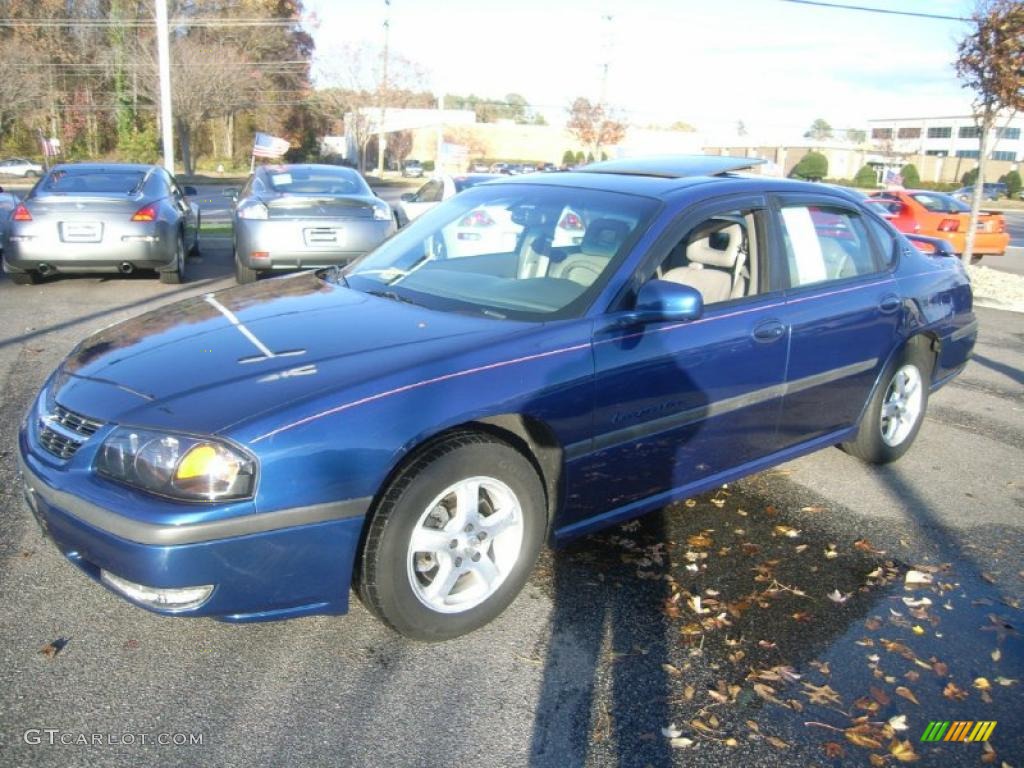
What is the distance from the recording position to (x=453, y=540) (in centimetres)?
303

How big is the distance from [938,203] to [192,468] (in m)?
19.3

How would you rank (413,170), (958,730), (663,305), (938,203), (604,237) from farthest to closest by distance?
(413,170) < (938,203) < (604,237) < (663,305) < (958,730)

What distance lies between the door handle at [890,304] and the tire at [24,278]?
905 centimetres

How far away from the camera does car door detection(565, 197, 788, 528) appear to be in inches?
134

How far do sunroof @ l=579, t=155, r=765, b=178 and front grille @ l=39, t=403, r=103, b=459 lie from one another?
274 centimetres

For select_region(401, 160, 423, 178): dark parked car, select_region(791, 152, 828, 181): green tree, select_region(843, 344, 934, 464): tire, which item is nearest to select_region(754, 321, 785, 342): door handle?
select_region(843, 344, 934, 464): tire

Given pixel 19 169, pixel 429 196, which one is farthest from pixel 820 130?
pixel 429 196

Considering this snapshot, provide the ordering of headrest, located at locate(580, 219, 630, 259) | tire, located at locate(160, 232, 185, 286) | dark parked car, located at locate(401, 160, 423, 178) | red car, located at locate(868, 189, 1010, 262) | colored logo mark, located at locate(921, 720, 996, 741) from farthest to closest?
dark parked car, located at locate(401, 160, 423, 178), red car, located at locate(868, 189, 1010, 262), tire, located at locate(160, 232, 185, 286), headrest, located at locate(580, 219, 630, 259), colored logo mark, located at locate(921, 720, 996, 741)

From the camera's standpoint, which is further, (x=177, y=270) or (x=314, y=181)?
(x=314, y=181)

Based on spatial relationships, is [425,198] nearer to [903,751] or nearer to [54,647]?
[54,647]

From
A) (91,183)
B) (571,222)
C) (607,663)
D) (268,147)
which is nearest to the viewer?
(607,663)

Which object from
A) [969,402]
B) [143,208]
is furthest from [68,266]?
[969,402]

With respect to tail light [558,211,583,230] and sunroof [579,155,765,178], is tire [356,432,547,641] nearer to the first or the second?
tail light [558,211,583,230]

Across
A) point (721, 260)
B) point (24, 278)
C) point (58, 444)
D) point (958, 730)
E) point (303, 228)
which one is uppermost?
point (721, 260)
